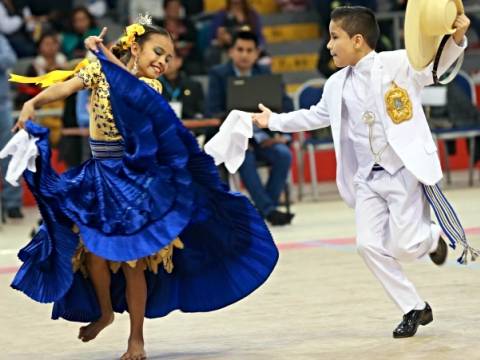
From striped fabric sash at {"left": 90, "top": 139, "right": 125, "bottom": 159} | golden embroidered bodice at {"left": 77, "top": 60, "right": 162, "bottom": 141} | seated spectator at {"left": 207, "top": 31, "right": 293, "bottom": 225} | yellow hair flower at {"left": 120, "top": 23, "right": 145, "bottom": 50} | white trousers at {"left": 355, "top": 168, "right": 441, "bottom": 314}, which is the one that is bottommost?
seated spectator at {"left": 207, "top": 31, "right": 293, "bottom": 225}

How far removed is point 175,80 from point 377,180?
574 cm

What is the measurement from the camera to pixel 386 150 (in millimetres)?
5750

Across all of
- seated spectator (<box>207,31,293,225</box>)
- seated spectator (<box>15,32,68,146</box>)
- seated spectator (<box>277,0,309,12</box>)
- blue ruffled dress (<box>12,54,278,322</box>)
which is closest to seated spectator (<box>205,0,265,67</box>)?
seated spectator (<box>15,32,68,146</box>)

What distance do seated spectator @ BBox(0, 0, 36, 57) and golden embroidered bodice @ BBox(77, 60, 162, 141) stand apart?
356 inches

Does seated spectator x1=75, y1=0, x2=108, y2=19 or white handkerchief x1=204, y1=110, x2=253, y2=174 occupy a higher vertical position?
white handkerchief x1=204, y1=110, x2=253, y2=174

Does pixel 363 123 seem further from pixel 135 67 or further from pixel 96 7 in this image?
pixel 96 7

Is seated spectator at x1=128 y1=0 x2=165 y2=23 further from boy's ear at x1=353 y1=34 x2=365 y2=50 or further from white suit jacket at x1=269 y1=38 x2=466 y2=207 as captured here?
boy's ear at x1=353 y1=34 x2=365 y2=50

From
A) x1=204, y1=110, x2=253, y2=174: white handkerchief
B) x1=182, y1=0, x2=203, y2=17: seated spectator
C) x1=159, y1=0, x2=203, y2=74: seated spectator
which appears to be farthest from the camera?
x1=182, y1=0, x2=203, y2=17: seated spectator

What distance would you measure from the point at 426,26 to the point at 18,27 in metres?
9.55

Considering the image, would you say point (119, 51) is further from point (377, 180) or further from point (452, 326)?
point (452, 326)

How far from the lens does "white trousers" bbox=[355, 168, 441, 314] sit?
5.72 metres

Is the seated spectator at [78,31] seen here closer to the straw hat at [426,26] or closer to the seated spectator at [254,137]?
the seated spectator at [254,137]

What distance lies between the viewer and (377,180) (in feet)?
19.0

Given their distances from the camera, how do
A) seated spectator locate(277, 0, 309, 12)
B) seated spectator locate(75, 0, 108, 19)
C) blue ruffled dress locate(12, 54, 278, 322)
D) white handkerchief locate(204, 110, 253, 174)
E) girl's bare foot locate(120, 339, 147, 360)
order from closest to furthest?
blue ruffled dress locate(12, 54, 278, 322) → girl's bare foot locate(120, 339, 147, 360) → white handkerchief locate(204, 110, 253, 174) → seated spectator locate(75, 0, 108, 19) → seated spectator locate(277, 0, 309, 12)
